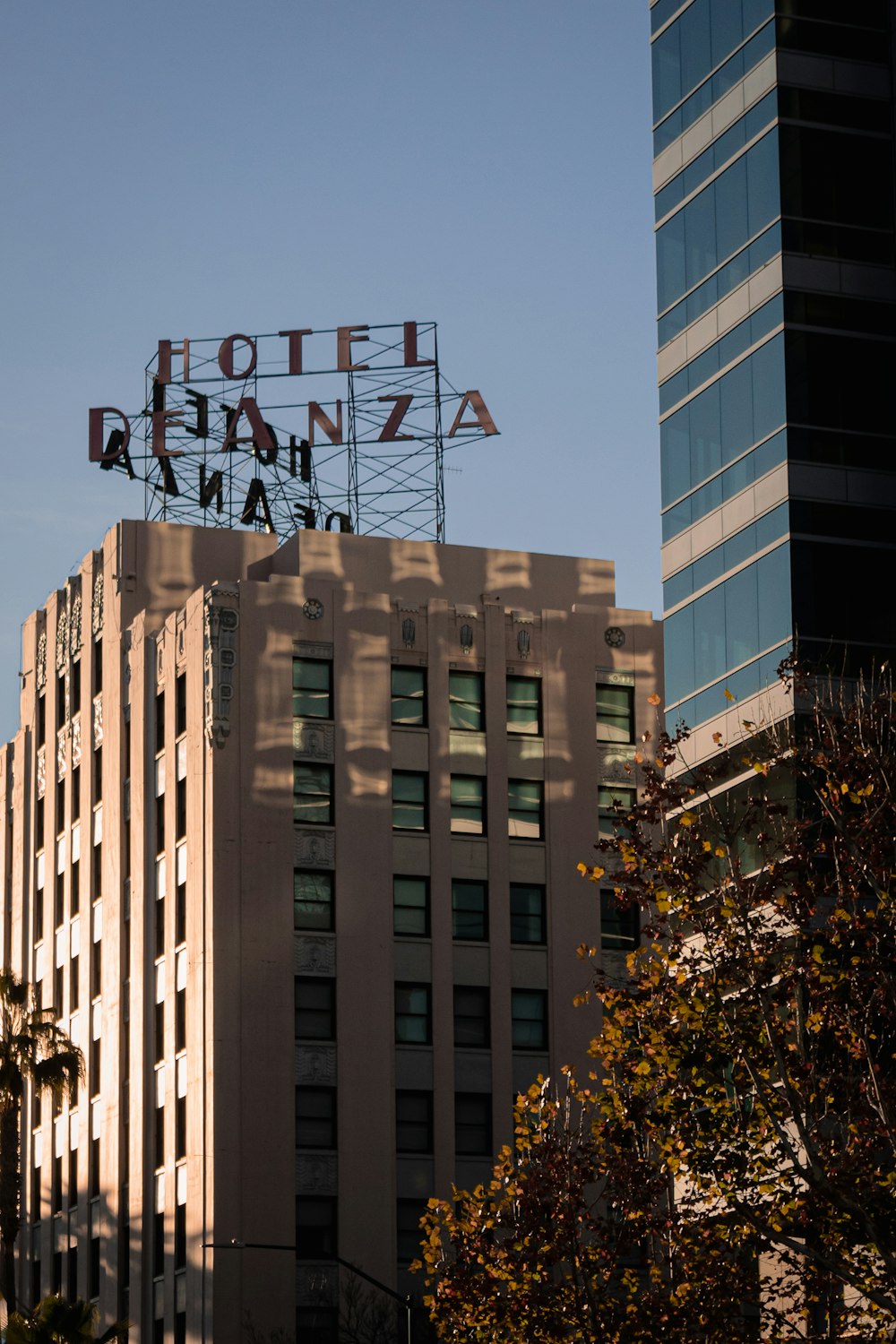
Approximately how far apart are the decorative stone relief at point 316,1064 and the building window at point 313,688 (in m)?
10.3

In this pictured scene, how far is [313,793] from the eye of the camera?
73.2 m

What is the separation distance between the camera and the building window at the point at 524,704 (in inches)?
3031

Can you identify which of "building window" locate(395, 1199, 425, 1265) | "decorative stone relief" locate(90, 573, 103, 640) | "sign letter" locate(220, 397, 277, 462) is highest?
"sign letter" locate(220, 397, 277, 462)

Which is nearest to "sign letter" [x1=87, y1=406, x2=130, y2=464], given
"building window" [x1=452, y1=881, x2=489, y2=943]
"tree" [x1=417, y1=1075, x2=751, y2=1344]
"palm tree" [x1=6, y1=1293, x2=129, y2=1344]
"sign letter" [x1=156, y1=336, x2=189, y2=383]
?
"sign letter" [x1=156, y1=336, x2=189, y2=383]

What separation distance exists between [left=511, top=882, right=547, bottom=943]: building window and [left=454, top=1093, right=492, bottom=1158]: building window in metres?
5.24

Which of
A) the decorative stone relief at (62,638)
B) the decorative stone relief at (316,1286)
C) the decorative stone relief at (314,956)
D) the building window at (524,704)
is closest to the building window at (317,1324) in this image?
the decorative stone relief at (316,1286)

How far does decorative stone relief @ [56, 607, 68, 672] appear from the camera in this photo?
87125mm

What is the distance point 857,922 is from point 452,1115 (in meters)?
43.2

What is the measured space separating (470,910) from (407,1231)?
10.2m

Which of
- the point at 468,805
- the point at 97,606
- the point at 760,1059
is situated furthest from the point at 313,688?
the point at 760,1059

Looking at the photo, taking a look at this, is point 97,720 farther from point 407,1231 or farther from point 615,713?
point 407,1231

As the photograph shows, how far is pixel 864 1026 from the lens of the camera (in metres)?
30.7

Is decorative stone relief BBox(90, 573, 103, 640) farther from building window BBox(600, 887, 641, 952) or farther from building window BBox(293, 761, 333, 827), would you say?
building window BBox(600, 887, 641, 952)

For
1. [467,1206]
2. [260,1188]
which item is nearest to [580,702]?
[260,1188]
